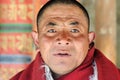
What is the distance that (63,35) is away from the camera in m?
1.16

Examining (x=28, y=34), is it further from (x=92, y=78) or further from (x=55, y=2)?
(x=92, y=78)

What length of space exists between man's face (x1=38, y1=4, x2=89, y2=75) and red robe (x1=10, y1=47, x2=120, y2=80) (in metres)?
0.02

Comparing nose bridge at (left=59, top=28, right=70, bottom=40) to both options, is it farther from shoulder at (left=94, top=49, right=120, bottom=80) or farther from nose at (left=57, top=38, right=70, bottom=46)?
shoulder at (left=94, top=49, right=120, bottom=80)

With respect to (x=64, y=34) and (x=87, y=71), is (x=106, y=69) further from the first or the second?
(x=64, y=34)

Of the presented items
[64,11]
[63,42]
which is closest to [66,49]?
[63,42]

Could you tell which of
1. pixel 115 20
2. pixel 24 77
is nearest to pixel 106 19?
pixel 115 20

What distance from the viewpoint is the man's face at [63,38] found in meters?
1.13

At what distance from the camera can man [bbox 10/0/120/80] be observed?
114 centimetres

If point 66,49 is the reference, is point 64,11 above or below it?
above

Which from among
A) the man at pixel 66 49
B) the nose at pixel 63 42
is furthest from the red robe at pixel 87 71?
the nose at pixel 63 42

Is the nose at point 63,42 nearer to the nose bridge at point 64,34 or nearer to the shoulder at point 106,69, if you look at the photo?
the nose bridge at point 64,34

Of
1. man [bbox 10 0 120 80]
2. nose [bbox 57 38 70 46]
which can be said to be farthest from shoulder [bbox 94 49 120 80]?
nose [bbox 57 38 70 46]

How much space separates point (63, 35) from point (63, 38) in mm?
16

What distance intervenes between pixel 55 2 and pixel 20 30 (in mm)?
412
